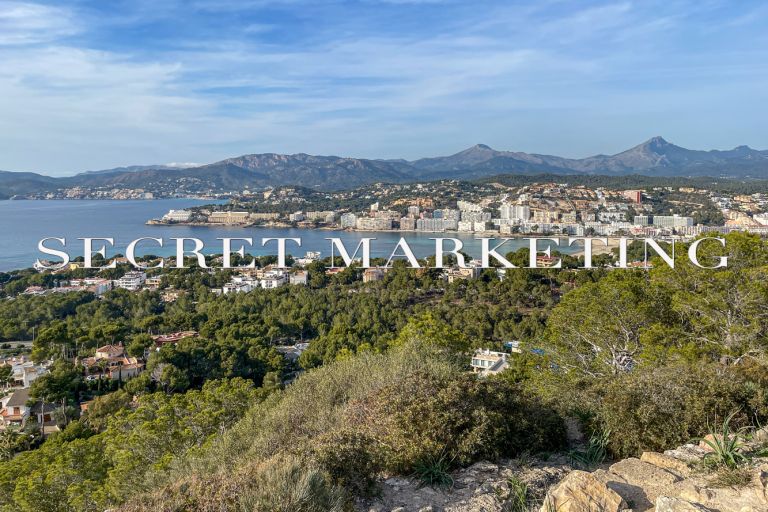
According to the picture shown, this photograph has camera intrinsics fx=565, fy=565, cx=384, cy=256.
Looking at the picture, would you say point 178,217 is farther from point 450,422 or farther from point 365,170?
point 365,170

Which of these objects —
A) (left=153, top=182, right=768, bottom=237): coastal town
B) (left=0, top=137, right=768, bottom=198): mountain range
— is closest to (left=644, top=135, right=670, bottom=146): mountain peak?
(left=0, top=137, right=768, bottom=198): mountain range

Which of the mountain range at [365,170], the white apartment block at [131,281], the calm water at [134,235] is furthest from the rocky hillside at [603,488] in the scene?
the mountain range at [365,170]

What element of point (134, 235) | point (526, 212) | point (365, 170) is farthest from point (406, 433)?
point (365, 170)

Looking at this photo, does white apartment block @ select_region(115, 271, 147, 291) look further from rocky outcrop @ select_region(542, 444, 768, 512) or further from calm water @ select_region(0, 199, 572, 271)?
rocky outcrop @ select_region(542, 444, 768, 512)

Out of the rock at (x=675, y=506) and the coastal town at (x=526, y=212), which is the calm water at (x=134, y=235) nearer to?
the coastal town at (x=526, y=212)

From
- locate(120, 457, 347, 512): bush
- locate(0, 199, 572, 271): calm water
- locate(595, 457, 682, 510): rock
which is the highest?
locate(120, 457, 347, 512): bush

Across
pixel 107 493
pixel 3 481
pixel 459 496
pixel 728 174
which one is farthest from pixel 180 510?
pixel 728 174
